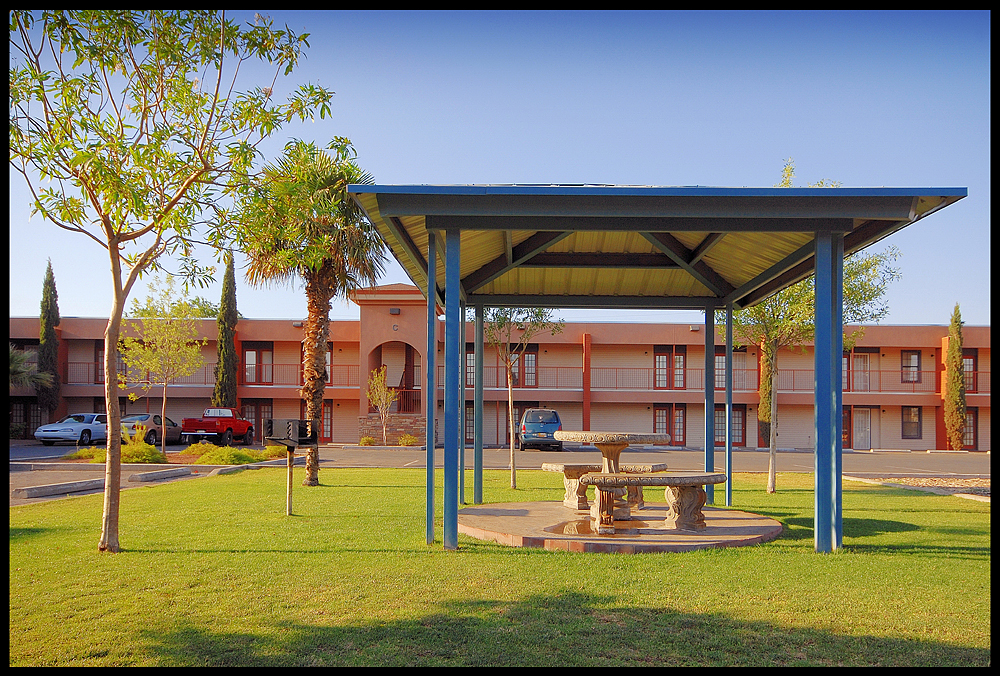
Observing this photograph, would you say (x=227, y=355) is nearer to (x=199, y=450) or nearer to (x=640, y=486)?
(x=199, y=450)

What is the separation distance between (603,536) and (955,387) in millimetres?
33008

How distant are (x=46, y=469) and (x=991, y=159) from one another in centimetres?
2232

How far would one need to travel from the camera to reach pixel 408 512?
474 inches

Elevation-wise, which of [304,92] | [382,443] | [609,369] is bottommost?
[382,443]

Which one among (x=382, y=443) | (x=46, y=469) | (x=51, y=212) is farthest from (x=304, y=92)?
(x=382, y=443)

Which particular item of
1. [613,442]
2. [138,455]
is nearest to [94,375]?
[138,455]

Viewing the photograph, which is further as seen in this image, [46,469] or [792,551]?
[46,469]

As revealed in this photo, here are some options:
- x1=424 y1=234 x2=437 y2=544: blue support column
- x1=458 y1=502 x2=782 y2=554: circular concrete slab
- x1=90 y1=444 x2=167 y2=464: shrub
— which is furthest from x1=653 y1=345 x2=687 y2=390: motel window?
x1=424 y1=234 x2=437 y2=544: blue support column

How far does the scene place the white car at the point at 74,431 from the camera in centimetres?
3139

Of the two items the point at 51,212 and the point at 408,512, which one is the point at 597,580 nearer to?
the point at 408,512

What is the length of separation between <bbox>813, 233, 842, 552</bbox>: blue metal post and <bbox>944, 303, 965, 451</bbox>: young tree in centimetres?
3174

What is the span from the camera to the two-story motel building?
37625mm

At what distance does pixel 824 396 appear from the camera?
8883mm

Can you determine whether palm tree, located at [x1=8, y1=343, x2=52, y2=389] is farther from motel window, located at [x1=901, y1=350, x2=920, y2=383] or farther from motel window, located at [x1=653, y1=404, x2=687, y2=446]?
motel window, located at [x1=901, y1=350, x2=920, y2=383]
